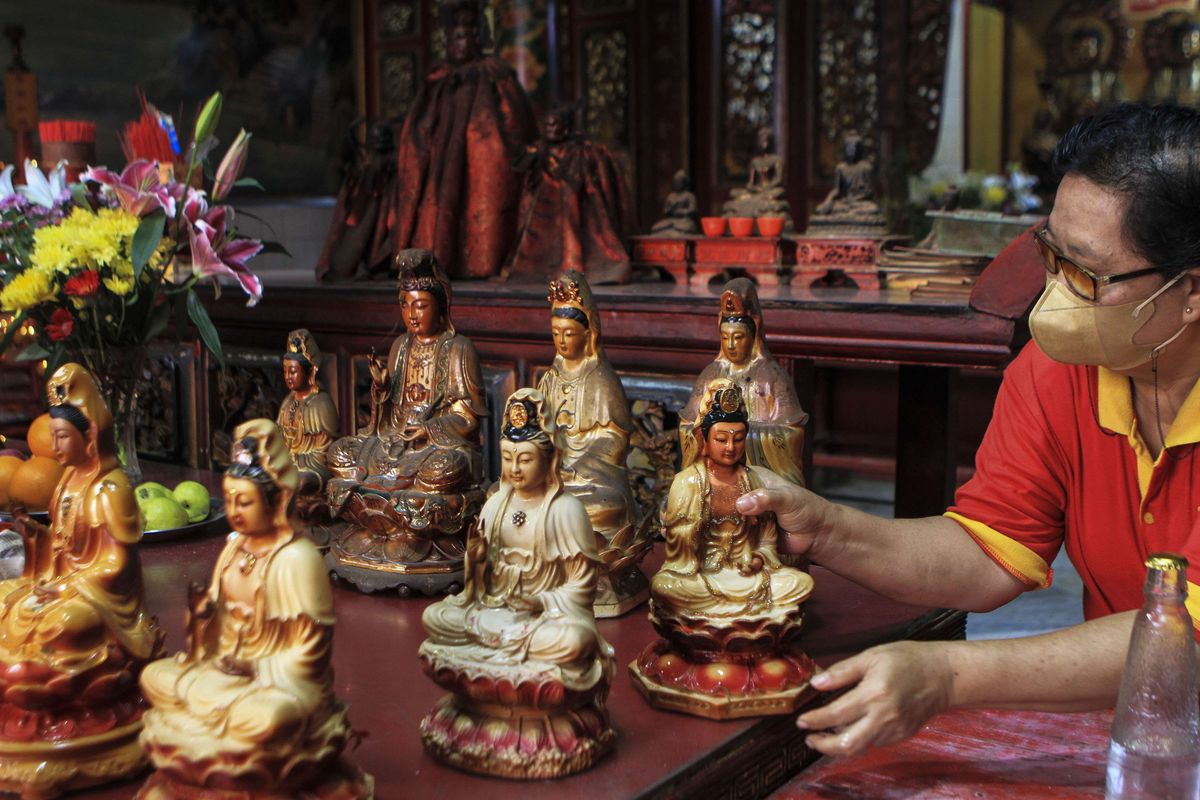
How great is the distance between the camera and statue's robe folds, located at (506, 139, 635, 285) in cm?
358

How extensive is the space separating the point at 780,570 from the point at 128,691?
75 centimetres

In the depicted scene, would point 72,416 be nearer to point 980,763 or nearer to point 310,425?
point 310,425

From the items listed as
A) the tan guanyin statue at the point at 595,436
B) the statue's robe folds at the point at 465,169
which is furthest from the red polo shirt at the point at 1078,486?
the statue's robe folds at the point at 465,169

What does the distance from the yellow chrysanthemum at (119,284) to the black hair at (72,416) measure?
0.93m

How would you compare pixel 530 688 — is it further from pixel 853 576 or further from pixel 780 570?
pixel 853 576

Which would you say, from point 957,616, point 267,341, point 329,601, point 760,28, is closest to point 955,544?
point 957,616

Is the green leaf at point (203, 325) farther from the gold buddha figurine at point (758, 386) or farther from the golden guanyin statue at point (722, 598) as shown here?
the golden guanyin statue at point (722, 598)

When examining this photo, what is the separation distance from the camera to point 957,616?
6.32 feet

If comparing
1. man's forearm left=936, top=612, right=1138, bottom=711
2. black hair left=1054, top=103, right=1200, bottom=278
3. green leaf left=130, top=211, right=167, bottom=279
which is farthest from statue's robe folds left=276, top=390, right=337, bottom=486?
black hair left=1054, top=103, right=1200, bottom=278

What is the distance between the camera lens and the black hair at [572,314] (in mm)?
1858

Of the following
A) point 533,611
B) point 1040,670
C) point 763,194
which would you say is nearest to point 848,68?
point 763,194

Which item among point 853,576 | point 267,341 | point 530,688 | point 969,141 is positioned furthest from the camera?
point 969,141

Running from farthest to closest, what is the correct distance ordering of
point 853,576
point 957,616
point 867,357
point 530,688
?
point 867,357, point 957,616, point 853,576, point 530,688

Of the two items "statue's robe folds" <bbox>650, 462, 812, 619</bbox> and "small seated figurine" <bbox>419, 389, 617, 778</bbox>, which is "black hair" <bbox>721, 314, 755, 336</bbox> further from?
"small seated figurine" <bbox>419, 389, 617, 778</bbox>
